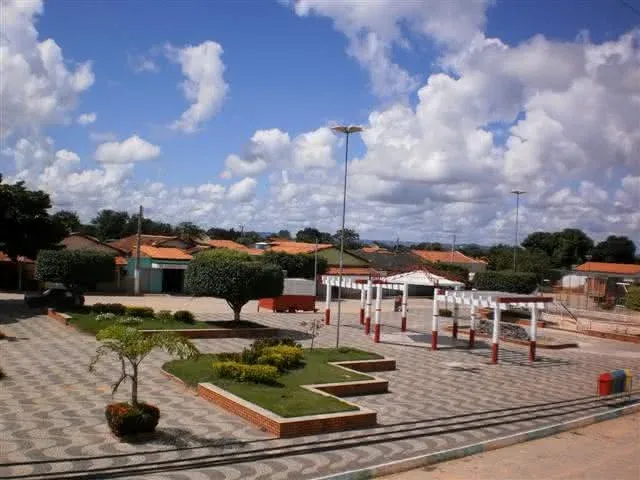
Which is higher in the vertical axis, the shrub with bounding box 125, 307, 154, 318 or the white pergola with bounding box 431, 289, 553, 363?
the white pergola with bounding box 431, 289, 553, 363

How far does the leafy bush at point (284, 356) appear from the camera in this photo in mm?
17531

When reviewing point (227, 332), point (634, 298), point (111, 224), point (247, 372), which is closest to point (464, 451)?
point (247, 372)

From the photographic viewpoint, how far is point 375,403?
52.3 feet

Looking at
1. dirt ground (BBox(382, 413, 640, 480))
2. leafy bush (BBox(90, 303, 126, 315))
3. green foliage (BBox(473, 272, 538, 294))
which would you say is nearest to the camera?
dirt ground (BBox(382, 413, 640, 480))

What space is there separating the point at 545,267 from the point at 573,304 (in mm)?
17875

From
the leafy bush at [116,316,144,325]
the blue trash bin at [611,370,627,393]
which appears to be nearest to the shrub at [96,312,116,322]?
the leafy bush at [116,316,144,325]

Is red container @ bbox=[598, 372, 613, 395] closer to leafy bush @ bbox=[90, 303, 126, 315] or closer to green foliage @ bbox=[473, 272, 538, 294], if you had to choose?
leafy bush @ bbox=[90, 303, 126, 315]

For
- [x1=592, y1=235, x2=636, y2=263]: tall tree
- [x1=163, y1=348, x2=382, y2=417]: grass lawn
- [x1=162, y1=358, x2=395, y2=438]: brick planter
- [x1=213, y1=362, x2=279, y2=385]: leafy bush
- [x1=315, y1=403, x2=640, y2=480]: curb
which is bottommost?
[x1=315, y1=403, x2=640, y2=480]: curb

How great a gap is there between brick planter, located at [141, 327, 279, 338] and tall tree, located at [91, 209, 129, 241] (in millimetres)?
71251

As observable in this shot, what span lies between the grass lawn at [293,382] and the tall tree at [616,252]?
9157 cm

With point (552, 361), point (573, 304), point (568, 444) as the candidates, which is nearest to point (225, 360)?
point (568, 444)

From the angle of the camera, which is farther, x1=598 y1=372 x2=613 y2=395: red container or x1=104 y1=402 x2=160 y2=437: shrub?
x1=598 y1=372 x2=613 y2=395: red container

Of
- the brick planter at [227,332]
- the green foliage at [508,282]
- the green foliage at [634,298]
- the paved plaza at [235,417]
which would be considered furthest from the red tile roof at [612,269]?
the brick planter at [227,332]

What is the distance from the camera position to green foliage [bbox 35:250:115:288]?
1136 inches
